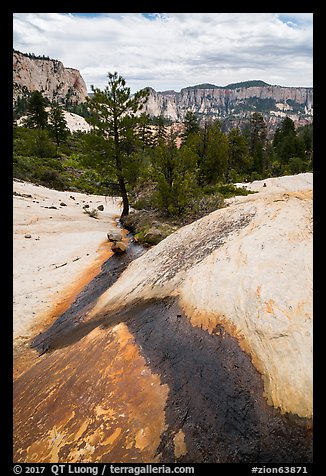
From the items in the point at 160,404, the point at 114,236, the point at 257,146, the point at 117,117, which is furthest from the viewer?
the point at 257,146

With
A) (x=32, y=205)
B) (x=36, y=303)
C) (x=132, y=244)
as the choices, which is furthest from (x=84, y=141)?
(x=36, y=303)

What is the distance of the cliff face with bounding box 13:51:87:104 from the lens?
461 ft

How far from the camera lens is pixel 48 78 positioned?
15600 centimetres

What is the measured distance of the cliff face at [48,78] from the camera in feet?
461

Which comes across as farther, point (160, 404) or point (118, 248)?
point (118, 248)

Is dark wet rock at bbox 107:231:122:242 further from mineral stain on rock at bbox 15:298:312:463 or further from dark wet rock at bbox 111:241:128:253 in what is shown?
mineral stain on rock at bbox 15:298:312:463

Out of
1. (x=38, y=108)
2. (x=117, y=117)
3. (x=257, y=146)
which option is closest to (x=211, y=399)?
(x=117, y=117)

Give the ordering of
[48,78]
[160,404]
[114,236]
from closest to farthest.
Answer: [160,404] → [114,236] → [48,78]

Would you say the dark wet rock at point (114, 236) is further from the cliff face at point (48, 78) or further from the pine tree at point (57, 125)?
the cliff face at point (48, 78)

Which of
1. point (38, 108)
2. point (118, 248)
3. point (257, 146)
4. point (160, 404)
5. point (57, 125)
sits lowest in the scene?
point (160, 404)

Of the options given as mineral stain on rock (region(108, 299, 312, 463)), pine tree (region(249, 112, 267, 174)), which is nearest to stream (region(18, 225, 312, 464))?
mineral stain on rock (region(108, 299, 312, 463))

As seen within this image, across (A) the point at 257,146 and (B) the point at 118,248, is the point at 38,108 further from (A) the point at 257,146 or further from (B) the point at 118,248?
(B) the point at 118,248

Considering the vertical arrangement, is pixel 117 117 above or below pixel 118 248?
above
